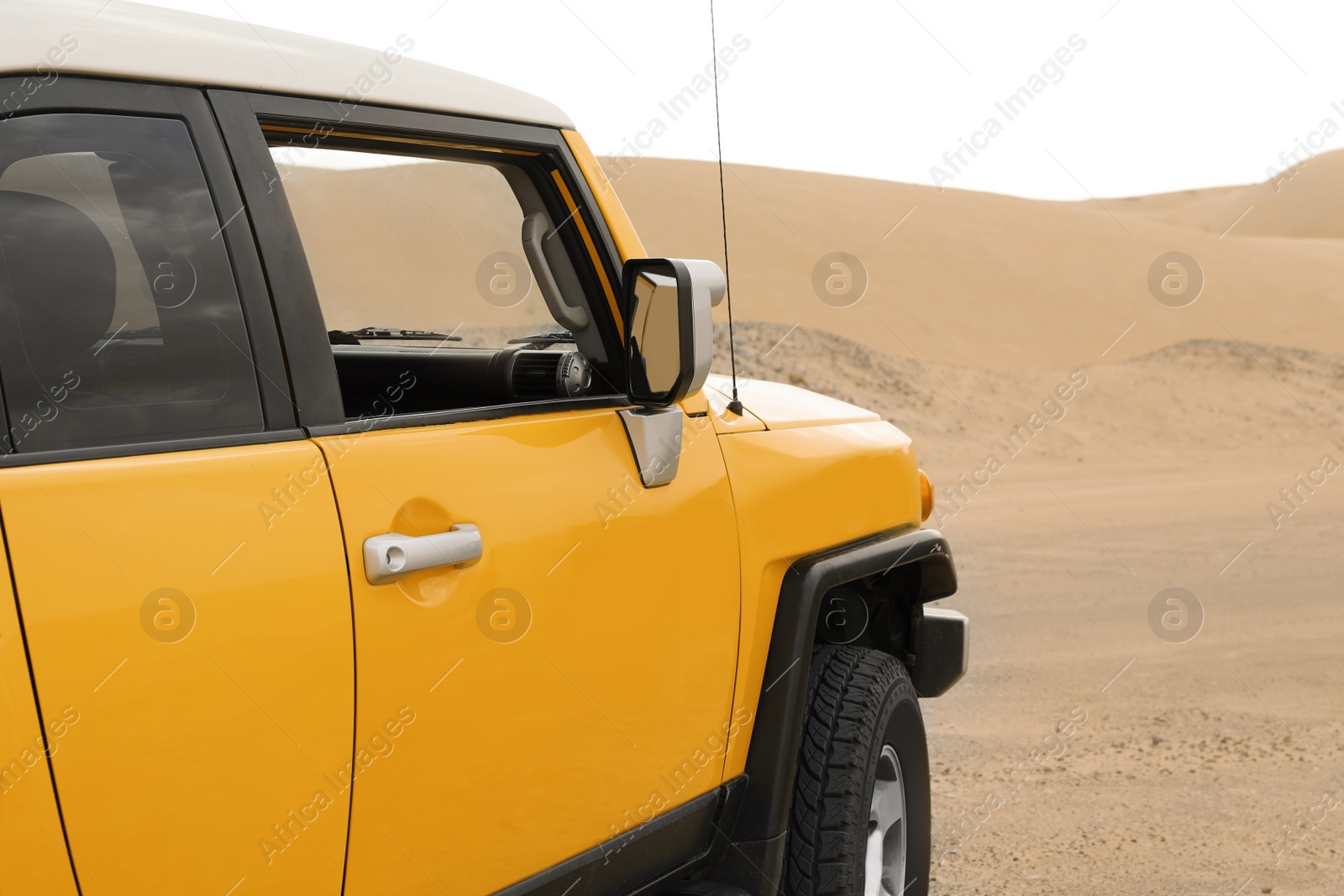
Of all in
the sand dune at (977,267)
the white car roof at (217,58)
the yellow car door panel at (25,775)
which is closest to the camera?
the yellow car door panel at (25,775)

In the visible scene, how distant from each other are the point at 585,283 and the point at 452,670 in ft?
3.49

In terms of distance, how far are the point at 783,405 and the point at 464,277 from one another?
1.05m

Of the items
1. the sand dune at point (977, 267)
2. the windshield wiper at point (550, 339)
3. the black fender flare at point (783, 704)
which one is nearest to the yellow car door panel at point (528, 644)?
the black fender flare at point (783, 704)

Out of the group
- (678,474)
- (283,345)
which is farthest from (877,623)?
(283,345)

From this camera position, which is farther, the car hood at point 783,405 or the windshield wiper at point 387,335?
the car hood at point 783,405

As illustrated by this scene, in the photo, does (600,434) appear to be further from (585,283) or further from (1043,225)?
(1043,225)

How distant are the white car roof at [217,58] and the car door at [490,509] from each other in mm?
42

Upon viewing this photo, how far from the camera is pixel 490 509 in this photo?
2107mm

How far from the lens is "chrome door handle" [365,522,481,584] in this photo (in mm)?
1881

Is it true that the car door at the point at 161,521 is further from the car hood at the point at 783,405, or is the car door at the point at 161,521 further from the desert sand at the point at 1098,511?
the car hood at the point at 783,405

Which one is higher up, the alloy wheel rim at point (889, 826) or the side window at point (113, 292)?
the side window at point (113, 292)

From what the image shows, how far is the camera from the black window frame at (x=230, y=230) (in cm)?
180

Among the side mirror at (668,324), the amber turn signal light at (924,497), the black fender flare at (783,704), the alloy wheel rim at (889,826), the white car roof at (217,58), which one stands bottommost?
the alloy wheel rim at (889,826)

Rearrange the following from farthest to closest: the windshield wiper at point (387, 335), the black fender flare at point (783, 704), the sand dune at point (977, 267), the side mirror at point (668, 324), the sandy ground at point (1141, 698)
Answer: the sand dune at point (977, 267) → the sandy ground at point (1141, 698) → the black fender flare at point (783, 704) → the windshield wiper at point (387, 335) → the side mirror at point (668, 324)
